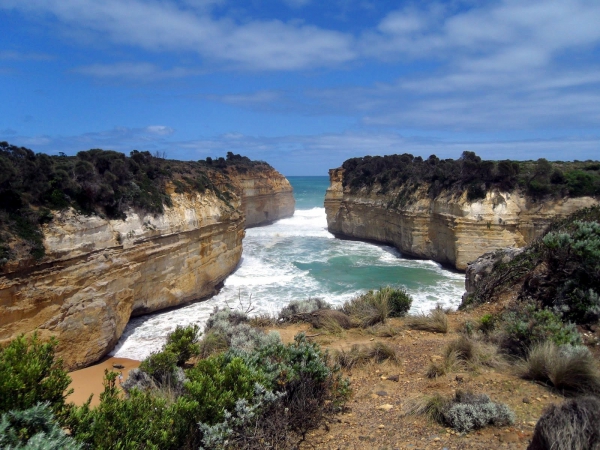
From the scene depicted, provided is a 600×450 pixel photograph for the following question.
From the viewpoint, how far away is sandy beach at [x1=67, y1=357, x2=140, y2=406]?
26.3 feet

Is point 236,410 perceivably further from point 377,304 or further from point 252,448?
point 377,304

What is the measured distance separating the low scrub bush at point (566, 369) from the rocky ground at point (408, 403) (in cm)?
15

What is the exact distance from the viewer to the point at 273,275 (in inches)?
831

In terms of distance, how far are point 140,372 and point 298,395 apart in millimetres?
3457

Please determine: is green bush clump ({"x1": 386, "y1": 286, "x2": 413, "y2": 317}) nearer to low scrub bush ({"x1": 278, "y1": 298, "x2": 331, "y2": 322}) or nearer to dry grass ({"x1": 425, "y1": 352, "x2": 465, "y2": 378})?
low scrub bush ({"x1": 278, "y1": 298, "x2": 331, "y2": 322})

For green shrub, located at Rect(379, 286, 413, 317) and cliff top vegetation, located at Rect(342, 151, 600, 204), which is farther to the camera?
cliff top vegetation, located at Rect(342, 151, 600, 204)

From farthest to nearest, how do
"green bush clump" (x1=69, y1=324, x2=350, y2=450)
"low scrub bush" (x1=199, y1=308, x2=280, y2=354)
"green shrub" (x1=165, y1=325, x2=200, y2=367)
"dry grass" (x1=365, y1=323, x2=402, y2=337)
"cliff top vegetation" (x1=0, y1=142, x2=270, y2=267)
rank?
"cliff top vegetation" (x1=0, y1=142, x2=270, y2=267) < "dry grass" (x1=365, y1=323, x2=402, y2=337) < "green shrub" (x1=165, y1=325, x2=200, y2=367) < "low scrub bush" (x1=199, y1=308, x2=280, y2=354) < "green bush clump" (x1=69, y1=324, x2=350, y2=450)

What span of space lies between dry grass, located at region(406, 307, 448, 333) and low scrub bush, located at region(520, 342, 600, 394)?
8.74 ft

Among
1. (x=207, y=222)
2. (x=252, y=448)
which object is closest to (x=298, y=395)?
(x=252, y=448)

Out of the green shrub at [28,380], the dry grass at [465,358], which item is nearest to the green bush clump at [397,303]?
the dry grass at [465,358]

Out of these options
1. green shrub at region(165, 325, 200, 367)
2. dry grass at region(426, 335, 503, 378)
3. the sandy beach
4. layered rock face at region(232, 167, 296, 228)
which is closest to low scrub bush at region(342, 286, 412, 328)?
dry grass at region(426, 335, 503, 378)

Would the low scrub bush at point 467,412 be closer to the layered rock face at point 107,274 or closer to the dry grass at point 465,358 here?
the dry grass at point 465,358

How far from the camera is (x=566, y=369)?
14.0 feet

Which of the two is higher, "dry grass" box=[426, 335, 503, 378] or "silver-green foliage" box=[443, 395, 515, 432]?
"silver-green foliage" box=[443, 395, 515, 432]
